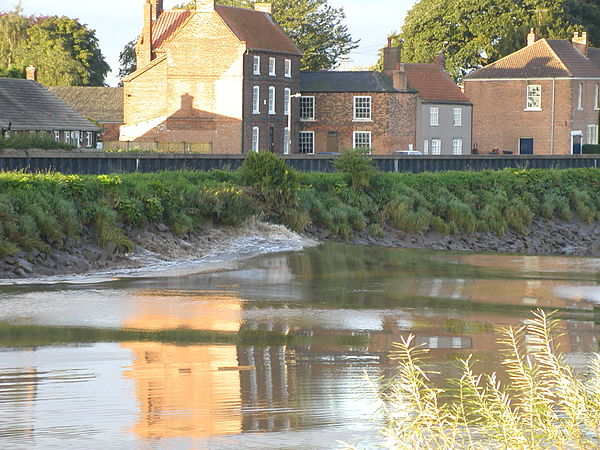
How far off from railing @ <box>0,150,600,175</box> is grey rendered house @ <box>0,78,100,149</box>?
19138 millimetres

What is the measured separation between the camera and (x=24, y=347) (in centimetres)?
1551

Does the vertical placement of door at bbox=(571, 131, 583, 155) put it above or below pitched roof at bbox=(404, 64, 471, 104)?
below

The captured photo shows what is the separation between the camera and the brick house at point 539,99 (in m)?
80.5

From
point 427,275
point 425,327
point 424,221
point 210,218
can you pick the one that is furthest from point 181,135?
point 425,327

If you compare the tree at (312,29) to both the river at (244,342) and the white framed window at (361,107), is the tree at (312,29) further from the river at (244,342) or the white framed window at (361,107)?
the river at (244,342)

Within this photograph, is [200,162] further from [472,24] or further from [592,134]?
[472,24]

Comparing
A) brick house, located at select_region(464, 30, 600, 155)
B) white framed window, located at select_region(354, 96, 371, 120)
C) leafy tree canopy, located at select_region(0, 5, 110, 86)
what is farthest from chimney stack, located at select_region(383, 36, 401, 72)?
leafy tree canopy, located at select_region(0, 5, 110, 86)

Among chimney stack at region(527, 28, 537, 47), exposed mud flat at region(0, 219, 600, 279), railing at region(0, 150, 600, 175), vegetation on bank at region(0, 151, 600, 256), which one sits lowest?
exposed mud flat at region(0, 219, 600, 279)

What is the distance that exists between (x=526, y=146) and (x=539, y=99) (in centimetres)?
345

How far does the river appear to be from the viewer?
36.6ft

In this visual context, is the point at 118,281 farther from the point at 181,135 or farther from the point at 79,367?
the point at 181,135

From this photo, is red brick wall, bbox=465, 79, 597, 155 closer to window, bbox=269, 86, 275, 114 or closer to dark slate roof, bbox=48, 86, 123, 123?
window, bbox=269, 86, 275, 114

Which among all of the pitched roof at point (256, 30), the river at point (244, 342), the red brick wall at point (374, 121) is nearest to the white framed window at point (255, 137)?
the pitched roof at point (256, 30)

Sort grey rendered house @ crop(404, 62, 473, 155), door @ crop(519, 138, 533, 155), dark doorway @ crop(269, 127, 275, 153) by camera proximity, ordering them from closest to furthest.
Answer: dark doorway @ crop(269, 127, 275, 153) → grey rendered house @ crop(404, 62, 473, 155) → door @ crop(519, 138, 533, 155)
